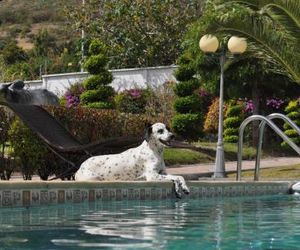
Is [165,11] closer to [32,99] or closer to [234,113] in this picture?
[234,113]

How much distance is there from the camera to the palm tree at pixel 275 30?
55.9 feet

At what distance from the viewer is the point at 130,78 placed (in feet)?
120

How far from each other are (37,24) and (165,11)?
72744 millimetres

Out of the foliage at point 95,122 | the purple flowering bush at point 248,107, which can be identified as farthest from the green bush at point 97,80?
the foliage at point 95,122

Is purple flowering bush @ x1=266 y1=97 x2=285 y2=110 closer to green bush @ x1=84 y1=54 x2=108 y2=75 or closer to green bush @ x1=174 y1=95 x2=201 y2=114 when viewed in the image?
green bush @ x1=174 y1=95 x2=201 y2=114

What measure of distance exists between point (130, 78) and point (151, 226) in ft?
99.4

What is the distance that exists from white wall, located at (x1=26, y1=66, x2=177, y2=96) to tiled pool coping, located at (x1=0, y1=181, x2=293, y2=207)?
24892 millimetres

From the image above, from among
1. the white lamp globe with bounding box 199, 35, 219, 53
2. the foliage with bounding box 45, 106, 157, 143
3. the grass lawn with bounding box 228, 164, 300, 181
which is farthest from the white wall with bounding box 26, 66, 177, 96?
the white lamp globe with bounding box 199, 35, 219, 53

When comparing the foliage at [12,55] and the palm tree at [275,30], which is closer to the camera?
the palm tree at [275,30]

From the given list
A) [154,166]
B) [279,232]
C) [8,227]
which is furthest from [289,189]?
[8,227]

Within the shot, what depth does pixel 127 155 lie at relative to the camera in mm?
9625

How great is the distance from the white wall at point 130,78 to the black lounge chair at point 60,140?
71.4 ft

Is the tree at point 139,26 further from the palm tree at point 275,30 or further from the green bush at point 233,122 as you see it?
the palm tree at point 275,30

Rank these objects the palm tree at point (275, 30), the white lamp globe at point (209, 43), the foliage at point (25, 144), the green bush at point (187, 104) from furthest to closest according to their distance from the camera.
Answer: the green bush at point (187, 104), the palm tree at point (275, 30), the white lamp globe at point (209, 43), the foliage at point (25, 144)
